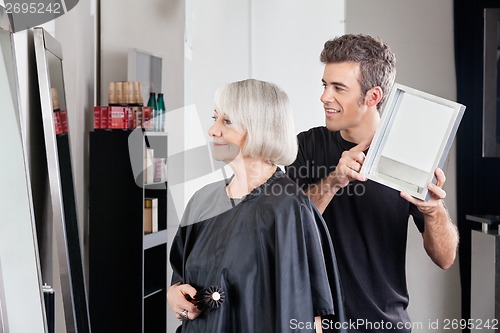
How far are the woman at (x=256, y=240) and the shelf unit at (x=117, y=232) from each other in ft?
5.13

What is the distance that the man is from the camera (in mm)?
2039

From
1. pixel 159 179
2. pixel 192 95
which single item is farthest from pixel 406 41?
pixel 159 179

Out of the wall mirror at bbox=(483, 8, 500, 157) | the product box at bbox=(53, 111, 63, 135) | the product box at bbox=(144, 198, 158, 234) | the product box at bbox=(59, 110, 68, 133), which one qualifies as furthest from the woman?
the wall mirror at bbox=(483, 8, 500, 157)

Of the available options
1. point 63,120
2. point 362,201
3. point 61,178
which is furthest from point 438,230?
point 63,120

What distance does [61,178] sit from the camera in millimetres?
2750

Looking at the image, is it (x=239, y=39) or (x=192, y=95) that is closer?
(x=239, y=39)

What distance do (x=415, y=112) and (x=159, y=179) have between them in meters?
1.98

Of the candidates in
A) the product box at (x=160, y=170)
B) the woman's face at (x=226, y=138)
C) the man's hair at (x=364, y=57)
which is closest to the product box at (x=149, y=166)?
the product box at (x=160, y=170)

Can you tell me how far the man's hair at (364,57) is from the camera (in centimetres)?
220

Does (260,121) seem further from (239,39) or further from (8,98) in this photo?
(239,39)

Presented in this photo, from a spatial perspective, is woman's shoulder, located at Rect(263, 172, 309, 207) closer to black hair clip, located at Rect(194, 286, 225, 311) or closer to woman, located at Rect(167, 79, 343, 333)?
woman, located at Rect(167, 79, 343, 333)

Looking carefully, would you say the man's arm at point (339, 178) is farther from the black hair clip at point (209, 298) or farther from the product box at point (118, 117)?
the product box at point (118, 117)

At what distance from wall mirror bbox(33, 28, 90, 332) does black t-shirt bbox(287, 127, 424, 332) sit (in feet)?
2.96

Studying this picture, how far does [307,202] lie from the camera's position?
6.35 feet
